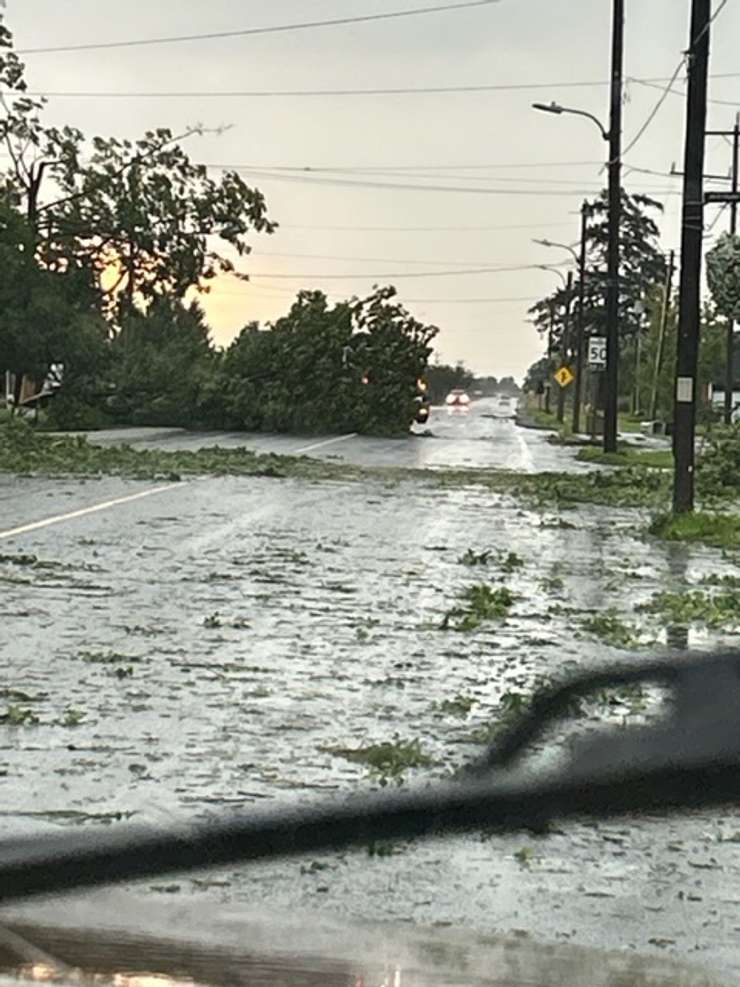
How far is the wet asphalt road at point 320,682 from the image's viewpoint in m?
5.30

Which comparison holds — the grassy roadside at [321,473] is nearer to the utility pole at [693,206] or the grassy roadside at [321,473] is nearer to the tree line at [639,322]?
the utility pole at [693,206]

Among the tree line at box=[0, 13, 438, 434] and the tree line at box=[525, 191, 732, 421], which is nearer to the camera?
the tree line at box=[0, 13, 438, 434]

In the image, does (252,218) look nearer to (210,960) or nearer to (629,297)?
(210,960)

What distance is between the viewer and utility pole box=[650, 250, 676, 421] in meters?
83.3

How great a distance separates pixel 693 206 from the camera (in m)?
20.2

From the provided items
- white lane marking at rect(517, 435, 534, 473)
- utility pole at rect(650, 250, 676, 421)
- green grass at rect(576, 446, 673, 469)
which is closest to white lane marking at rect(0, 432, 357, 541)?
white lane marking at rect(517, 435, 534, 473)

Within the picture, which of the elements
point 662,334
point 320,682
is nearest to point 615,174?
point 320,682

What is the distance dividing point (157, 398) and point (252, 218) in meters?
7.43

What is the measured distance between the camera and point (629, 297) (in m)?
111

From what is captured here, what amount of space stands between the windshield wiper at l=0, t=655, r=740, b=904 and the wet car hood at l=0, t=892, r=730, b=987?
1156 millimetres

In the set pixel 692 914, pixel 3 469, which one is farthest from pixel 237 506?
pixel 692 914

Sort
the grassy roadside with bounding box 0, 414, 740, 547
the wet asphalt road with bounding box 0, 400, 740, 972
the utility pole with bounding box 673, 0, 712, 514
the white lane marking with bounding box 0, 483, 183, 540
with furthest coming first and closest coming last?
the grassy roadside with bounding box 0, 414, 740, 547 → the utility pole with bounding box 673, 0, 712, 514 → the white lane marking with bounding box 0, 483, 183, 540 → the wet asphalt road with bounding box 0, 400, 740, 972

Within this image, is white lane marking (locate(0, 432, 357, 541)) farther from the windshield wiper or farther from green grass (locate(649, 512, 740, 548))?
the windshield wiper

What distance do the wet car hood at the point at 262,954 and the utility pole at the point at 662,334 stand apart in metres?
78.2
